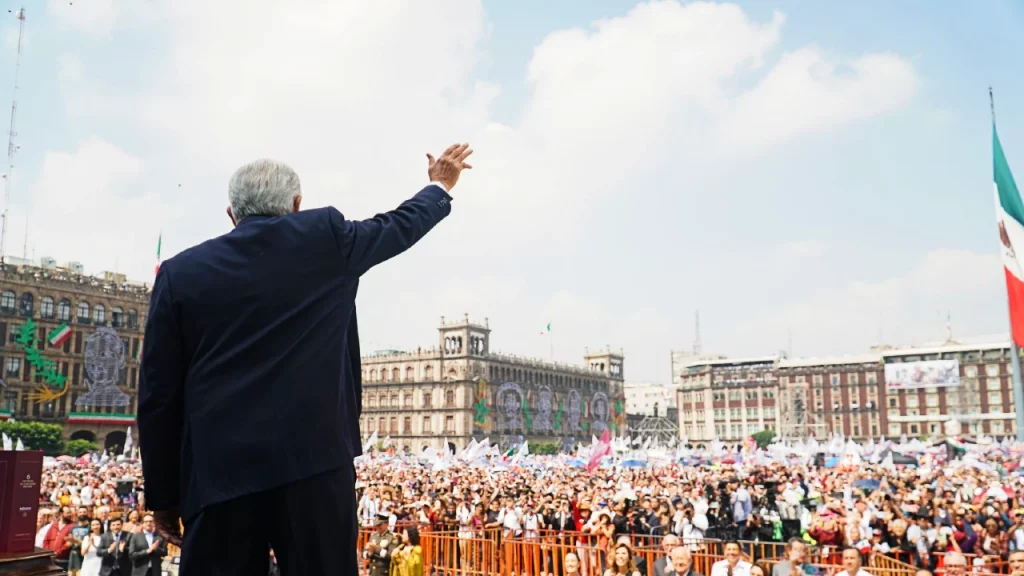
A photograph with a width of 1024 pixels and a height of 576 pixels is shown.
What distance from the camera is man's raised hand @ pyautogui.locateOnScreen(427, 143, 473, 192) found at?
94.3 inches

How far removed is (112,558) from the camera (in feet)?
32.6

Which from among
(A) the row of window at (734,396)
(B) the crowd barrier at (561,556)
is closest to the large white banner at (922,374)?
(A) the row of window at (734,396)

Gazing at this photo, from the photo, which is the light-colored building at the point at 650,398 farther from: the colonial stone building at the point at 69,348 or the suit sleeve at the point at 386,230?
the suit sleeve at the point at 386,230

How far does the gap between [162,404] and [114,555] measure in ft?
31.0

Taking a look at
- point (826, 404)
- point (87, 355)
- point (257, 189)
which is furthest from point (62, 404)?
point (826, 404)

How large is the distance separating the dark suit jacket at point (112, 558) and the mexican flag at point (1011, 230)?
12.0 meters

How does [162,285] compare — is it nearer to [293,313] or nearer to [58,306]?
[293,313]

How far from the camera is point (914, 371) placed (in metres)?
96.5

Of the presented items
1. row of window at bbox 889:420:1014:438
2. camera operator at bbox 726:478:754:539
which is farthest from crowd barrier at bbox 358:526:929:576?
row of window at bbox 889:420:1014:438

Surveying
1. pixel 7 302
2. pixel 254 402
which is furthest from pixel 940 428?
pixel 254 402

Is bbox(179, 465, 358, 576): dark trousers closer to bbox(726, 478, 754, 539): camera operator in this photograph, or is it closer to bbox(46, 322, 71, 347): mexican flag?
bbox(726, 478, 754, 539): camera operator

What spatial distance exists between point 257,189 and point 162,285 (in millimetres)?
343

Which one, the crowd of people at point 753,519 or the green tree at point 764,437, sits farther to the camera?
the green tree at point 764,437

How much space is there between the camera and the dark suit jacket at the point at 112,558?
988 centimetres
